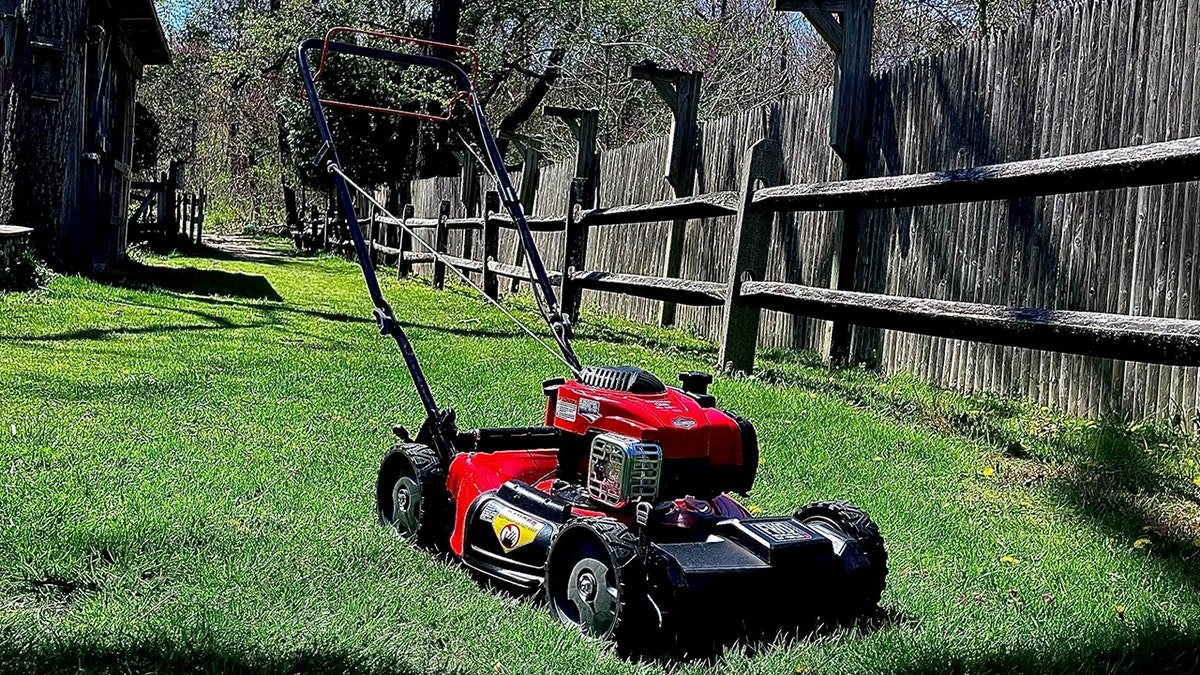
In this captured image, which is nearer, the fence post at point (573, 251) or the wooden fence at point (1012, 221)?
the wooden fence at point (1012, 221)

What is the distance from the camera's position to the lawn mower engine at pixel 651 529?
257 cm

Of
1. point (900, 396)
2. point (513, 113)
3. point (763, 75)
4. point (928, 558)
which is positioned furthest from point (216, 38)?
point (928, 558)

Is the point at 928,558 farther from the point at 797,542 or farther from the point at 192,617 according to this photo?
the point at 192,617

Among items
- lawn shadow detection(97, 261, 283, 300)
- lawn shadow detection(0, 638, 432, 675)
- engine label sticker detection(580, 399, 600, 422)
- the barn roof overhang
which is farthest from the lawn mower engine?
the barn roof overhang

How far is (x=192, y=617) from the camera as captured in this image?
8.38 ft

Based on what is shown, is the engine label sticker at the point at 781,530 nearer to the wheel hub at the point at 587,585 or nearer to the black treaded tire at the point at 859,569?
the black treaded tire at the point at 859,569

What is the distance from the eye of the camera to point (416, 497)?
3391mm

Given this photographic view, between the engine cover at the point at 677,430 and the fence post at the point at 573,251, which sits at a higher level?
the fence post at the point at 573,251

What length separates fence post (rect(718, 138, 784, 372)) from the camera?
6.19 metres

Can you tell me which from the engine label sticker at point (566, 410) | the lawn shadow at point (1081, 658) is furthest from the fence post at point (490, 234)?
the lawn shadow at point (1081, 658)

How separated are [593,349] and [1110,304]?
A: 319 cm

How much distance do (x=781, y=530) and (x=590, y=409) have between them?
572 mm

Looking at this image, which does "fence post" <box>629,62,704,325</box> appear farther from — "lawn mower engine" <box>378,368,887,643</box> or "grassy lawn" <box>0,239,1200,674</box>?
"lawn mower engine" <box>378,368,887,643</box>

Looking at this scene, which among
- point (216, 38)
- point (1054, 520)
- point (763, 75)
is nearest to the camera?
point (1054, 520)
